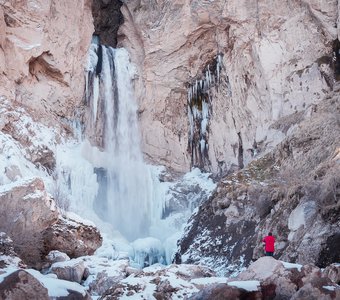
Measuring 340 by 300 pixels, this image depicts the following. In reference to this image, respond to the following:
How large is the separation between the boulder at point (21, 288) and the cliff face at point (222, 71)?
25281 millimetres

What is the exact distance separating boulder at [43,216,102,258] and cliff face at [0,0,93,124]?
11.1 metres

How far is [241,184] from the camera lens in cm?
2755

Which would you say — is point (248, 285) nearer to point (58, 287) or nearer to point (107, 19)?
point (58, 287)

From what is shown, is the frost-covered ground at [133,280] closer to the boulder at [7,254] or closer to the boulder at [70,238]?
the boulder at [70,238]

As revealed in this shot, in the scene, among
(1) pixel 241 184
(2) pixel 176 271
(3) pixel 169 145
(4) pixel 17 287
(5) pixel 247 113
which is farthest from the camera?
(3) pixel 169 145

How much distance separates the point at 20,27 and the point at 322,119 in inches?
748

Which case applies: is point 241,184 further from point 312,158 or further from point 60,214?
point 60,214

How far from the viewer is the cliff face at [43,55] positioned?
33438 millimetres

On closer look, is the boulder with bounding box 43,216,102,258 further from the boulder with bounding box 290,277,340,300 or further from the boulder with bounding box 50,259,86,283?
the boulder with bounding box 290,277,340,300

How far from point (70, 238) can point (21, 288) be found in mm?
15300

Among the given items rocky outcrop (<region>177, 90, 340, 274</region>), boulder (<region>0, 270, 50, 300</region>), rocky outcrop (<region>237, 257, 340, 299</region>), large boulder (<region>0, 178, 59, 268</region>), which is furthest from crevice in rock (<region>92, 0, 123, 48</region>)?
boulder (<region>0, 270, 50, 300</region>)

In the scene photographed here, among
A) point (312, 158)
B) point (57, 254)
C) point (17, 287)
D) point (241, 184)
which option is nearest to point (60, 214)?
point (57, 254)

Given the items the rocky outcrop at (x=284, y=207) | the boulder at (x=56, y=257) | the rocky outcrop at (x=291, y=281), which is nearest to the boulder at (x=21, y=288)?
the rocky outcrop at (x=291, y=281)

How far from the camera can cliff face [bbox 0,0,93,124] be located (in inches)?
1316
